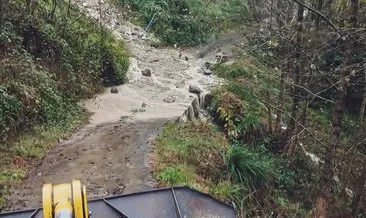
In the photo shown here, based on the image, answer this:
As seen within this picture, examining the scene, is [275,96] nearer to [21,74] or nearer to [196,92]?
[196,92]

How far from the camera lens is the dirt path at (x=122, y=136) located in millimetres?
7336

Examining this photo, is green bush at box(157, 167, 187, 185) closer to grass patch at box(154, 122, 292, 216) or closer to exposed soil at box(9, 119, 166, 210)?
grass patch at box(154, 122, 292, 216)

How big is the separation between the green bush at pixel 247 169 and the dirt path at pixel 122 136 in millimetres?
1549

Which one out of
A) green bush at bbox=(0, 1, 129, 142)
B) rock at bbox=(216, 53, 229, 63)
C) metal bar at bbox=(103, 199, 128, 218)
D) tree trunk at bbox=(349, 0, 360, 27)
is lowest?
rock at bbox=(216, 53, 229, 63)

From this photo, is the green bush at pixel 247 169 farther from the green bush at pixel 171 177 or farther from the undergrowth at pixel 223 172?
the green bush at pixel 171 177

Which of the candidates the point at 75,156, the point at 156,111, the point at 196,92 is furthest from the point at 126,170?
the point at 196,92

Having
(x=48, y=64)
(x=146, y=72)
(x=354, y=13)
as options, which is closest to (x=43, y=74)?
(x=48, y=64)

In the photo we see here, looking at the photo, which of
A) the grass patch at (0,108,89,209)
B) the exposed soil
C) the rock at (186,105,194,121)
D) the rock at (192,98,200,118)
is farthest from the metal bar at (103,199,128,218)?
the rock at (192,98,200,118)

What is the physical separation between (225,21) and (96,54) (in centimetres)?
1150

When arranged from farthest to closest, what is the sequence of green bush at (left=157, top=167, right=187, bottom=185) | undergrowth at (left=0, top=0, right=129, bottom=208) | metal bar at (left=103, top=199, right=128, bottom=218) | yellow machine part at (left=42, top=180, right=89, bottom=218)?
undergrowth at (left=0, top=0, right=129, bottom=208), green bush at (left=157, top=167, right=187, bottom=185), metal bar at (left=103, top=199, right=128, bottom=218), yellow machine part at (left=42, top=180, right=89, bottom=218)

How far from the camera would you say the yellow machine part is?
3158 mm

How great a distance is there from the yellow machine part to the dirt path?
362 cm

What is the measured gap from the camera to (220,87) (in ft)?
47.3

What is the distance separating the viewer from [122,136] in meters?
9.50
